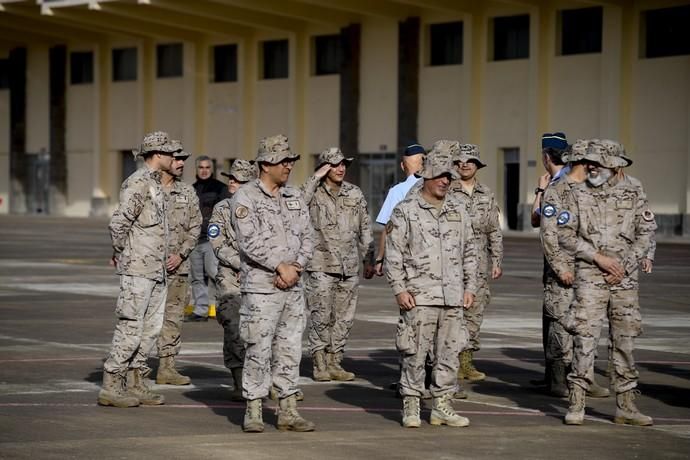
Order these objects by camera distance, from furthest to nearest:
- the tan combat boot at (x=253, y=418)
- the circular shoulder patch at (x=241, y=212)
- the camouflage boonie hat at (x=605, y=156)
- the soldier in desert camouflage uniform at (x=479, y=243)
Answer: the soldier in desert camouflage uniform at (x=479, y=243) < the camouflage boonie hat at (x=605, y=156) < the circular shoulder patch at (x=241, y=212) < the tan combat boot at (x=253, y=418)

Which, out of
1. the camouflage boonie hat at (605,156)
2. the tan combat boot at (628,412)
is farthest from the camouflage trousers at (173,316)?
the tan combat boot at (628,412)

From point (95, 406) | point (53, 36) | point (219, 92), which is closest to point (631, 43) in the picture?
point (219, 92)

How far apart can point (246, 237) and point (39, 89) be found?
193 feet

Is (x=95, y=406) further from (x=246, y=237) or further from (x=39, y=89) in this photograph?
(x=39, y=89)

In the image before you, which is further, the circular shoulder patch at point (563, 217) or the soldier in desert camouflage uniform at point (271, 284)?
the circular shoulder patch at point (563, 217)

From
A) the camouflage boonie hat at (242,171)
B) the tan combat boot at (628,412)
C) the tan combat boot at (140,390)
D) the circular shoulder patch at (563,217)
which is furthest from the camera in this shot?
the camouflage boonie hat at (242,171)

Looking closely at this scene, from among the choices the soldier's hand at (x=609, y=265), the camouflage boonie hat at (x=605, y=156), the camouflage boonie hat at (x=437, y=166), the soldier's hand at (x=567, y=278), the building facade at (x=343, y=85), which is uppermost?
the building facade at (x=343, y=85)

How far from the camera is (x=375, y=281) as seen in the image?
26750 mm

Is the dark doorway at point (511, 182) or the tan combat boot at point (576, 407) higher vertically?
the dark doorway at point (511, 182)

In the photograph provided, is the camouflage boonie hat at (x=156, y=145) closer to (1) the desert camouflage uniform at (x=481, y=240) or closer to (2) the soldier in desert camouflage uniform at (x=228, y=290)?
(2) the soldier in desert camouflage uniform at (x=228, y=290)

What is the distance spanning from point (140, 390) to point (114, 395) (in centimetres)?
32

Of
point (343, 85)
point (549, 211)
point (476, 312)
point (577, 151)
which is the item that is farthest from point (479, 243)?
point (343, 85)

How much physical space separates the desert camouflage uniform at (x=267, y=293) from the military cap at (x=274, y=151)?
207mm

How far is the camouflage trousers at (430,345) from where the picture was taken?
1068 cm
